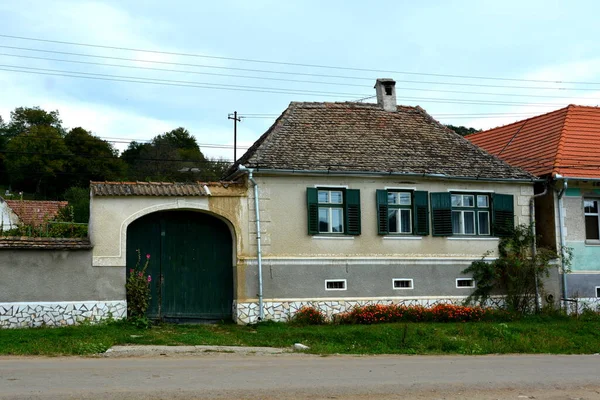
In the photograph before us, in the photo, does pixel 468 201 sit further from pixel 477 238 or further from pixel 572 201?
pixel 572 201

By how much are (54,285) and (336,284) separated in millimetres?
7608

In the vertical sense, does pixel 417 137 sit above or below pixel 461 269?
above

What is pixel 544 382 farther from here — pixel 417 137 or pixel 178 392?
pixel 417 137

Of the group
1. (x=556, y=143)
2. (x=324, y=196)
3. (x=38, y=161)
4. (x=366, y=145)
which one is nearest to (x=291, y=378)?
(x=324, y=196)

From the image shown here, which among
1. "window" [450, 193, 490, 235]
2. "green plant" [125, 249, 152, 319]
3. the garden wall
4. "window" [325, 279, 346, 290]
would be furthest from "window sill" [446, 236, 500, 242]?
the garden wall

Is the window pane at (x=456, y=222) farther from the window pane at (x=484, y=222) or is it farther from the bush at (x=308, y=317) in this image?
the bush at (x=308, y=317)

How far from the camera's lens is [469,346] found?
687 inches

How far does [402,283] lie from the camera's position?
21.5m

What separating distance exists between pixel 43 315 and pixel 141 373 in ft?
24.2

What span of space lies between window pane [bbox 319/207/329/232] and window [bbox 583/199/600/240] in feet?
29.1

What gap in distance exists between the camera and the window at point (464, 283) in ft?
72.7

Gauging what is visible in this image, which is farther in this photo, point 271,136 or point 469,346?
point 271,136

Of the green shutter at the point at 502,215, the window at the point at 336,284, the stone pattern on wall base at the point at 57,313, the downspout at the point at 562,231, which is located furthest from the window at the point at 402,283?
the stone pattern on wall base at the point at 57,313

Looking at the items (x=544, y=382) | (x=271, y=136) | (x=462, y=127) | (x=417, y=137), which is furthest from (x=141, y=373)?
(x=462, y=127)
